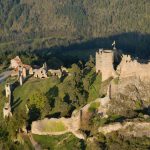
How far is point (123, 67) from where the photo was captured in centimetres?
7256

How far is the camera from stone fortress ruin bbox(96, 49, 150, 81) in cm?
7156

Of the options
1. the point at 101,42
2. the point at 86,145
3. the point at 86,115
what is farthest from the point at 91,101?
the point at 101,42

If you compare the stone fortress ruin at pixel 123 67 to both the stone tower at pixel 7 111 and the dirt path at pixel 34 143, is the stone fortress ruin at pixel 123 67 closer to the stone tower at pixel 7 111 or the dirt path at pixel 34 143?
the dirt path at pixel 34 143

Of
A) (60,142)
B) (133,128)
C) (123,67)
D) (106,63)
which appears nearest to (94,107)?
(60,142)

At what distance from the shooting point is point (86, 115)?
69.5m

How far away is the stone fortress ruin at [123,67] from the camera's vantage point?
2817 inches

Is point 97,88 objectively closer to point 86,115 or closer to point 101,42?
point 86,115

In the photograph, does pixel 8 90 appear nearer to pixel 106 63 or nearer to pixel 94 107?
pixel 106 63

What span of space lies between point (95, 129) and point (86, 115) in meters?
3.06

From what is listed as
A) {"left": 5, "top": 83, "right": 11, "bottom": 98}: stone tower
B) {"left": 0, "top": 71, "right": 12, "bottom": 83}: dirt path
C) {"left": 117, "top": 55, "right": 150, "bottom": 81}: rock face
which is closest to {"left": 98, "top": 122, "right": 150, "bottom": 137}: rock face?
{"left": 117, "top": 55, "right": 150, "bottom": 81}: rock face

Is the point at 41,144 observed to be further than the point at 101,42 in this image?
No

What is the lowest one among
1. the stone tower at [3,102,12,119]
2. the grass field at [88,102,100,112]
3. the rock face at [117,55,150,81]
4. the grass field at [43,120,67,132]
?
the grass field at [43,120,67,132]

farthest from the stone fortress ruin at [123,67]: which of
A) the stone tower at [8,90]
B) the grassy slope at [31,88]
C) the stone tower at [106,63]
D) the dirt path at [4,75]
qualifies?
the dirt path at [4,75]

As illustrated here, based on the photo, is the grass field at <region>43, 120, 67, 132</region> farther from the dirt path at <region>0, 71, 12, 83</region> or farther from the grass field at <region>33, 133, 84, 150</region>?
the dirt path at <region>0, 71, 12, 83</region>
